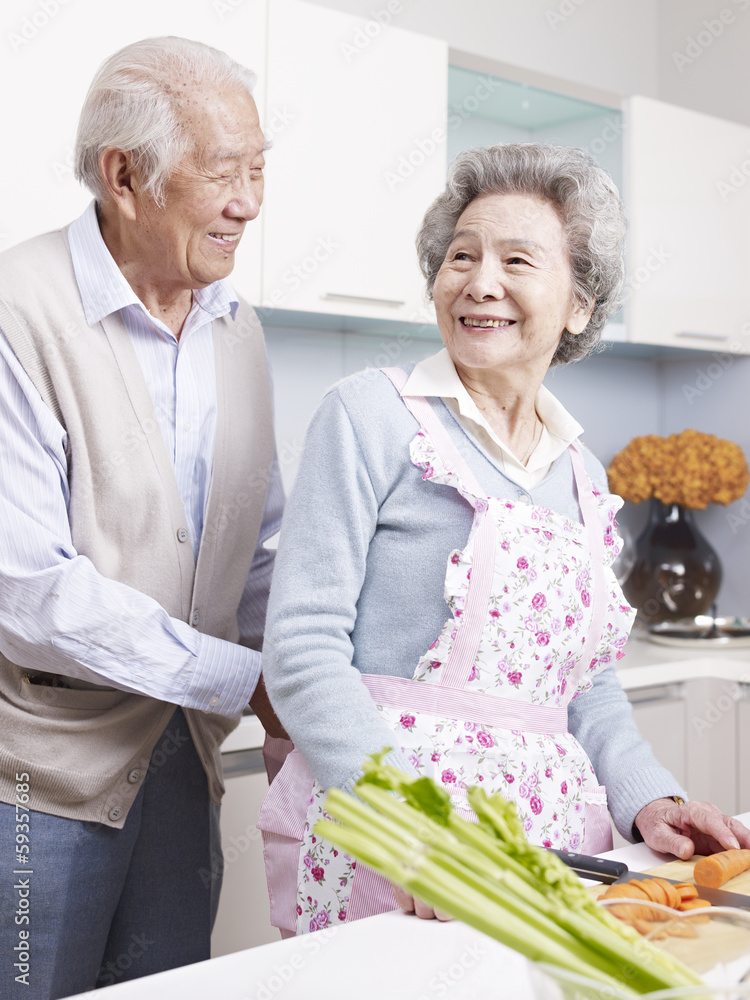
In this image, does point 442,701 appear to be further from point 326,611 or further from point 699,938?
point 699,938

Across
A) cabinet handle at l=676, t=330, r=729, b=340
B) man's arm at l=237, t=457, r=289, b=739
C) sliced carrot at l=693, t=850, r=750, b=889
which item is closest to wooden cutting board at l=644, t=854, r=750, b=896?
sliced carrot at l=693, t=850, r=750, b=889

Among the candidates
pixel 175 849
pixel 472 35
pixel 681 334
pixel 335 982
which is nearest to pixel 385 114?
pixel 472 35

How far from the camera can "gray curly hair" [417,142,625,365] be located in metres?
1.12

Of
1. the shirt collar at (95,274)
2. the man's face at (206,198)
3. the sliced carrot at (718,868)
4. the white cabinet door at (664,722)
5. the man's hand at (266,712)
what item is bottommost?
the white cabinet door at (664,722)

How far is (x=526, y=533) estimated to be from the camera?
1.07m

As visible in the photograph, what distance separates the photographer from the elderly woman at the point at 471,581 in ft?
3.22

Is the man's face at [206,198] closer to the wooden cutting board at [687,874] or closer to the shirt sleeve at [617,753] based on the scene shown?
the shirt sleeve at [617,753]

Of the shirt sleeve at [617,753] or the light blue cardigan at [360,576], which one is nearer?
the light blue cardigan at [360,576]

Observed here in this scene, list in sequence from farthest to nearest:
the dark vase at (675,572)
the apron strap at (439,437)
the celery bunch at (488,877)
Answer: the dark vase at (675,572) < the apron strap at (439,437) < the celery bunch at (488,877)

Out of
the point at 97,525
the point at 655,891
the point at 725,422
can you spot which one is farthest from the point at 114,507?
the point at 725,422

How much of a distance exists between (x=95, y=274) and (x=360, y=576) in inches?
20.3

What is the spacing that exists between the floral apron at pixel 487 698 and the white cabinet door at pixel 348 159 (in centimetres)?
90

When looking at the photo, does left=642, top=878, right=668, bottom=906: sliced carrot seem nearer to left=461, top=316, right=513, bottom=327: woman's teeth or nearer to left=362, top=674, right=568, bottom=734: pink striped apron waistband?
left=362, top=674, right=568, bottom=734: pink striped apron waistband

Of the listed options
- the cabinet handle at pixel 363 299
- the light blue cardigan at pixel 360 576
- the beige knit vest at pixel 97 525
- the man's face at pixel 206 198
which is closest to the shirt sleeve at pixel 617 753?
the light blue cardigan at pixel 360 576
